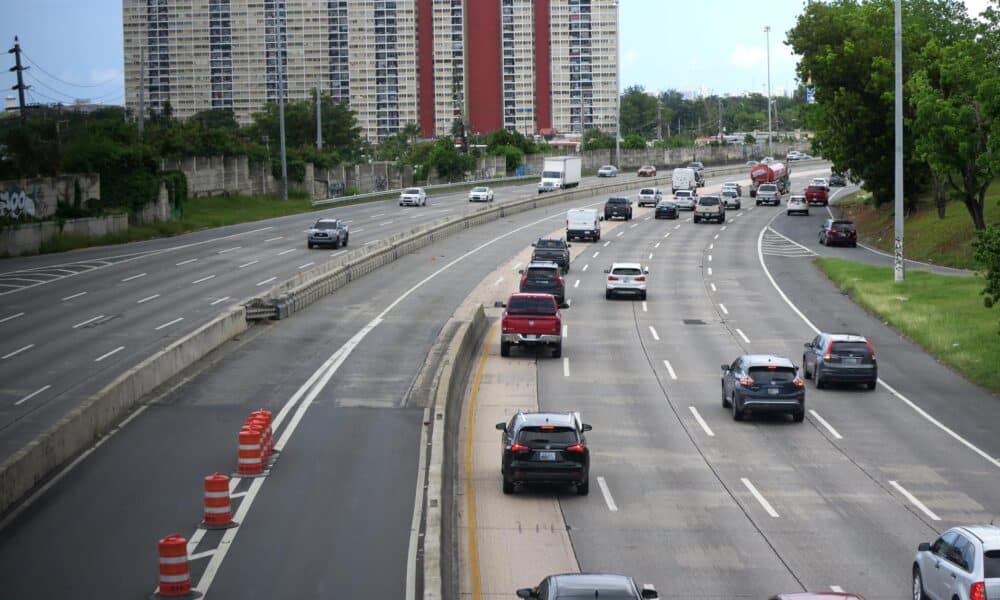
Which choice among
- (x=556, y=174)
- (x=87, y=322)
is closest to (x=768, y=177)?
(x=556, y=174)

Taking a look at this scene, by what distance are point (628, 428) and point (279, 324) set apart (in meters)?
16.3

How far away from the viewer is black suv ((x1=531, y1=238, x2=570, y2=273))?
6128cm

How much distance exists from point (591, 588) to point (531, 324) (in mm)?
26788

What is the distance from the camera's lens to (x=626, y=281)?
5453cm

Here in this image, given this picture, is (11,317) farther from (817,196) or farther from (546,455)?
(817,196)

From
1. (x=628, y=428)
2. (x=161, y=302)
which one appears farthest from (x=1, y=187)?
(x=628, y=428)

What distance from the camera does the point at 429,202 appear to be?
107 metres

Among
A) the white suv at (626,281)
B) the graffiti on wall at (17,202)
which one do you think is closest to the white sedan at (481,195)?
the graffiti on wall at (17,202)

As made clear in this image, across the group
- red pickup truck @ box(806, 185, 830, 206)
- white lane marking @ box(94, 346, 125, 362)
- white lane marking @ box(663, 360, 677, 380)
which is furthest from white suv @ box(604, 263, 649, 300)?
red pickup truck @ box(806, 185, 830, 206)

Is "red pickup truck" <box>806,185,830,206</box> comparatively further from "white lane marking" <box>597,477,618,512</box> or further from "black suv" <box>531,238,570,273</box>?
"white lane marking" <box>597,477,618,512</box>

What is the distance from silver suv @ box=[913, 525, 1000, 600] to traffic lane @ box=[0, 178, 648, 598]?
724 cm

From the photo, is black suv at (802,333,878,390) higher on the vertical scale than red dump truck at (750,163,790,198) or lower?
lower

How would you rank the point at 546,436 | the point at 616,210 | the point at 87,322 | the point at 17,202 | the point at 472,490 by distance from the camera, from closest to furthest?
the point at 546,436 → the point at 472,490 → the point at 87,322 → the point at 17,202 → the point at 616,210

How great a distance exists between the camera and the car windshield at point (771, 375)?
3253 centimetres
